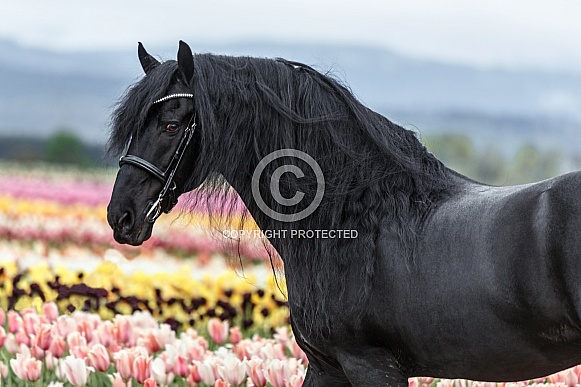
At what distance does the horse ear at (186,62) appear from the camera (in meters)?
2.60

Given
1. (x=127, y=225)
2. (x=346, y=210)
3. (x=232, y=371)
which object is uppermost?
(x=346, y=210)

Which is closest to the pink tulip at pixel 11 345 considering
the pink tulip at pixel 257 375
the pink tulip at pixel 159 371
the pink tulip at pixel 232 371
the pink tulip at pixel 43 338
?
the pink tulip at pixel 43 338

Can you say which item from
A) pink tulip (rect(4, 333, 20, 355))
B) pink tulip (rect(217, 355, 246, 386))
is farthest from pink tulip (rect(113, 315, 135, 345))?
pink tulip (rect(217, 355, 246, 386))

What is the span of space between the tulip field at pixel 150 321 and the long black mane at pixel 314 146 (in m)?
0.25

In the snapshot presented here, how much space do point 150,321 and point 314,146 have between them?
1898mm

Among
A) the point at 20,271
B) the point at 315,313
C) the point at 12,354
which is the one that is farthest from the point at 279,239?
the point at 20,271

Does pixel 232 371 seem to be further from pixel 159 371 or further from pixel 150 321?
pixel 150 321

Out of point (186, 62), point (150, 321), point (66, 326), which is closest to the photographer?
point (186, 62)

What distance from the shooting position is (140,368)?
3.41 metres

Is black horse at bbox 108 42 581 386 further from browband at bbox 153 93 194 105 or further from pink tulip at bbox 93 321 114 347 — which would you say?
pink tulip at bbox 93 321 114 347

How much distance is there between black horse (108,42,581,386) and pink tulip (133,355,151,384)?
0.86 meters

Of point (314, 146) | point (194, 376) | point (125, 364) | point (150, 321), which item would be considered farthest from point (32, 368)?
point (314, 146)

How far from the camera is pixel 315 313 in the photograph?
2627 millimetres

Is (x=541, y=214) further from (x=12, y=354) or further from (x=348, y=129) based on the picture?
(x=12, y=354)
